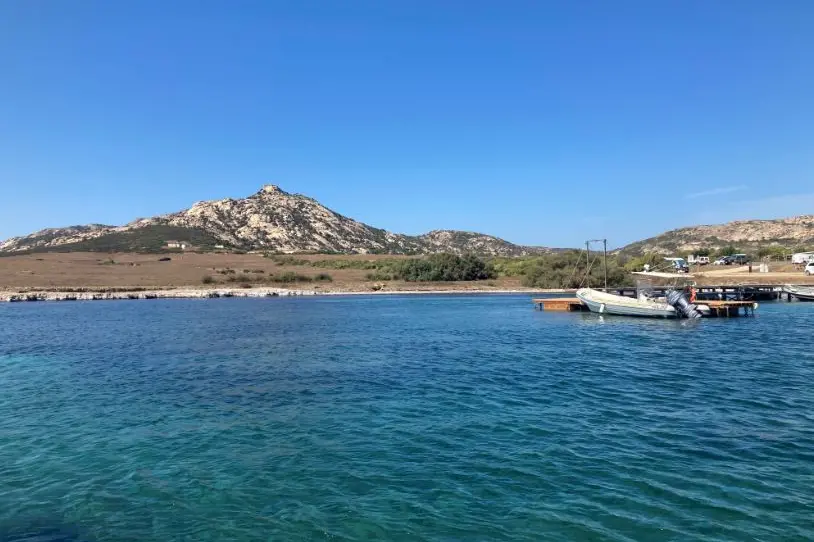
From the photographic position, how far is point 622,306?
48.8 meters

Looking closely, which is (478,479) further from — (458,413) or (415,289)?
(415,289)

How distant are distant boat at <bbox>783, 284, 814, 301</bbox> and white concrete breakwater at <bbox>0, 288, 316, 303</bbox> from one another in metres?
66.9

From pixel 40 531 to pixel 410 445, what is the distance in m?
7.25

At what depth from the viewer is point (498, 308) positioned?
6056 cm

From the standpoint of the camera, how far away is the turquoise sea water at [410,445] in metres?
9.01

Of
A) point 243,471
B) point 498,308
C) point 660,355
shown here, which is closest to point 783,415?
point 660,355

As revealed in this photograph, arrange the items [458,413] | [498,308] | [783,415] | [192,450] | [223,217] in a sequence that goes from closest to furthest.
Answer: [192,450], [783,415], [458,413], [498,308], [223,217]

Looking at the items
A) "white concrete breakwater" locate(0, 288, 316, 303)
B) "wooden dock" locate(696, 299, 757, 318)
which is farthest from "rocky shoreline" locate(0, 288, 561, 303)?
"wooden dock" locate(696, 299, 757, 318)

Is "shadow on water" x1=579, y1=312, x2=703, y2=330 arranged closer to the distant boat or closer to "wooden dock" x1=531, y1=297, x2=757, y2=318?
"wooden dock" x1=531, y1=297, x2=757, y2=318

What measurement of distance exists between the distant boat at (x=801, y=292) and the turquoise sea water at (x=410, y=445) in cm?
4279

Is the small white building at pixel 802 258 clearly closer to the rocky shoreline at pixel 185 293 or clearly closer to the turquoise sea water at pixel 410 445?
the rocky shoreline at pixel 185 293

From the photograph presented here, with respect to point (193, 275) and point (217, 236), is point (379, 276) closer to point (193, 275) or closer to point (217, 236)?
point (193, 275)

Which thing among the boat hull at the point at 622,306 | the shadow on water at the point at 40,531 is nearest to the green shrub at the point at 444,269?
the boat hull at the point at 622,306

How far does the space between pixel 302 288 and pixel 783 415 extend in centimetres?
8703
